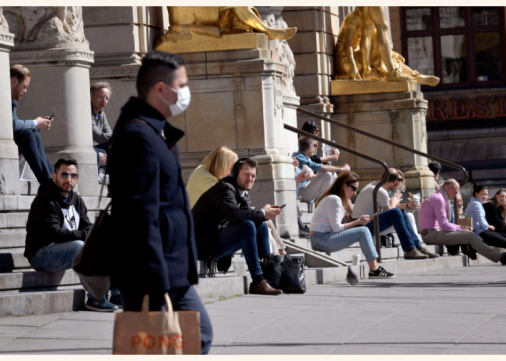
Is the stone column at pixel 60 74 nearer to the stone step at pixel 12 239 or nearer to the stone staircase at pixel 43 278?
the stone staircase at pixel 43 278

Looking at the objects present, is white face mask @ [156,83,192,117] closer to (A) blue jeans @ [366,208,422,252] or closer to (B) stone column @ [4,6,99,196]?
(B) stone column @ [4,6,99,196]

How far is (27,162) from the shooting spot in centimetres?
970

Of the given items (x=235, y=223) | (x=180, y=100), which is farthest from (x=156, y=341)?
(x=235, y=223)

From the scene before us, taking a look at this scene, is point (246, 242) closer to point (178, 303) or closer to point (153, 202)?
point (178, 303)

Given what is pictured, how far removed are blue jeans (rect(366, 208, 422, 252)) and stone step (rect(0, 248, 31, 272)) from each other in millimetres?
5968

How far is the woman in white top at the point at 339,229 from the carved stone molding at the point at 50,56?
3113 millimetres

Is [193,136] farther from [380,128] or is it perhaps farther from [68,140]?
[380,128]

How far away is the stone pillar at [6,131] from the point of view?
9492 millimetres

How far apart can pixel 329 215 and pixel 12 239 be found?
4.14 metres

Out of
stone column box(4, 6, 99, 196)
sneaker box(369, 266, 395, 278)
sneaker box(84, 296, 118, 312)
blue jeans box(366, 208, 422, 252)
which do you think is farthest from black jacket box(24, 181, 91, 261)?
blue jeans box(366, 208, 422, 252)

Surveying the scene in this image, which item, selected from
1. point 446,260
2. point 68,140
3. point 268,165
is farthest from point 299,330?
point 446,260

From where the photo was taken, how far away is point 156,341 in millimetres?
4297

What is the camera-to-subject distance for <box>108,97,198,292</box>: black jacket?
4.43m

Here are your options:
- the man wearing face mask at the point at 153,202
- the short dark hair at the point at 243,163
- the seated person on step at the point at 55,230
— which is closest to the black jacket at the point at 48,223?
the seated person on step at the point at 55,230
